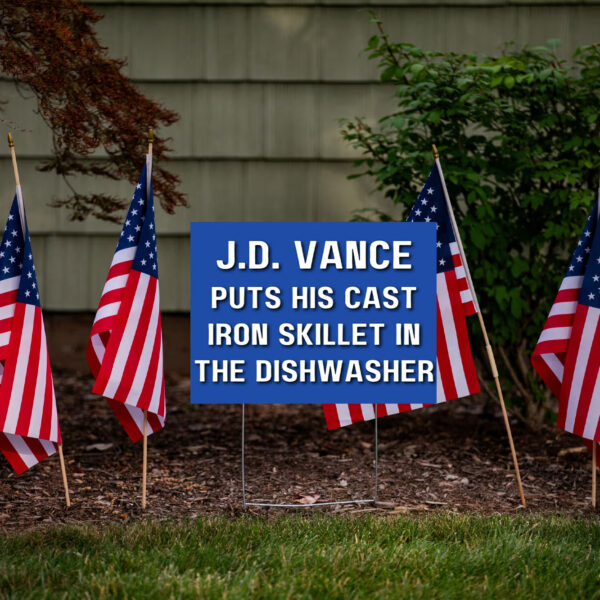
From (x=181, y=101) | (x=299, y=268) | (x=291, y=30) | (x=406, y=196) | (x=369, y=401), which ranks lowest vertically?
(x=369, y=401)

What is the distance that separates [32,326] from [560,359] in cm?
299

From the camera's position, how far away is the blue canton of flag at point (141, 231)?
4160mm

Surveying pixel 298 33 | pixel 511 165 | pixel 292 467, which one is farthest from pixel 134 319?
pixel 298 33

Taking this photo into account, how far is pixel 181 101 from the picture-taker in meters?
7.07

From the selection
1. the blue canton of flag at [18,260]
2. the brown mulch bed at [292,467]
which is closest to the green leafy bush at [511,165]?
the brown mulch bed at [292,467]

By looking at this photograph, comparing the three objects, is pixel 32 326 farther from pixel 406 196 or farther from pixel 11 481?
pixel 406 196

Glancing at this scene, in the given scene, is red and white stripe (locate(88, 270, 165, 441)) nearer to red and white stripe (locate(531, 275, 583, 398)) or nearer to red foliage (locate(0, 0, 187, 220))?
red foliage (locate(0, 0, 187, 220))

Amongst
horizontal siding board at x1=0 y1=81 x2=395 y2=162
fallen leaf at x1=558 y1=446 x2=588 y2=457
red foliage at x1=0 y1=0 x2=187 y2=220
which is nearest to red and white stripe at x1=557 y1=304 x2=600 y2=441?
fallen leaf at x1=558 y1=446 x2=588 y2=457

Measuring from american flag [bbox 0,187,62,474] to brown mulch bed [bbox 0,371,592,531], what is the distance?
44 cm

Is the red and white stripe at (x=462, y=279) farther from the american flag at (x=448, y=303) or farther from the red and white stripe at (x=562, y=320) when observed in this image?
the red and white stripe at (x=562, y=320)

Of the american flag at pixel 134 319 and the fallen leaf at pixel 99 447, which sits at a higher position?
the american flag at pixel 134 319

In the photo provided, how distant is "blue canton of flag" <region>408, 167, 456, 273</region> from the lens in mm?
4336

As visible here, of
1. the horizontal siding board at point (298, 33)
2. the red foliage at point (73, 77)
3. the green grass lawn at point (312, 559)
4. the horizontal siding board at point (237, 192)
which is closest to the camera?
the green grass lawn at point (312, 559)

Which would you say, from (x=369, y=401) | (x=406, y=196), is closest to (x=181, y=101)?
(x=406, y=196)
